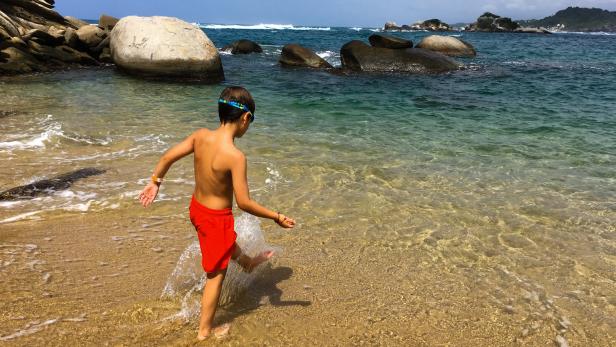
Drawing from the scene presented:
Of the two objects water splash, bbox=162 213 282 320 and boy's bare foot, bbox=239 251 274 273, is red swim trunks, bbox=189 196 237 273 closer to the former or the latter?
boy's bare foot, bbox=239 251 274 273

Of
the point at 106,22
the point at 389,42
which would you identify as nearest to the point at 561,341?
the point at 389,42

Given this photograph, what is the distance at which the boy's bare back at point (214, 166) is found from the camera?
9.16ft

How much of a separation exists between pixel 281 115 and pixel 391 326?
7.75 metres

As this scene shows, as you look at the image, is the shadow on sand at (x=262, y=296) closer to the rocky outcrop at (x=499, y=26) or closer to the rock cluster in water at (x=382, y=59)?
the rock cluster in water at (x=382, y=59)

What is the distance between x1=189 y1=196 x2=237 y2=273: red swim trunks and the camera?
2900mm

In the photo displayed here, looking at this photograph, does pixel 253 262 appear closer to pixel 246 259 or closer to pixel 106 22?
pixel 246 259

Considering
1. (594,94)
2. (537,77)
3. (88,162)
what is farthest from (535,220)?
(537,77)

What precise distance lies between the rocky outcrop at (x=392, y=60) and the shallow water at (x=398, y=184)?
19.8 feet

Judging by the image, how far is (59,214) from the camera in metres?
4.71

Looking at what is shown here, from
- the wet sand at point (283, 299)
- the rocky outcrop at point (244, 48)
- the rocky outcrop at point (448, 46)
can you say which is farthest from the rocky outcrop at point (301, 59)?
the wet sand at point (283, 299)

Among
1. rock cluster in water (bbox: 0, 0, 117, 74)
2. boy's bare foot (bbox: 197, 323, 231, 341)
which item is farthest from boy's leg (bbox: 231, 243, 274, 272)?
rock cluster in water (bbox: 0, 0, 117, 74)

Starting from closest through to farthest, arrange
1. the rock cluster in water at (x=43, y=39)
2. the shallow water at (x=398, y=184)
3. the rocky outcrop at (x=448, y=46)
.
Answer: the shallow water at (x=398, y=184), the rock cluster in water at (x=43, y=39), the rocky outcrop at (x=448, y=46)

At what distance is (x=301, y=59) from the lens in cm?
2003

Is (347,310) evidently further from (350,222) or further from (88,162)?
(88,162)
